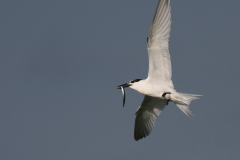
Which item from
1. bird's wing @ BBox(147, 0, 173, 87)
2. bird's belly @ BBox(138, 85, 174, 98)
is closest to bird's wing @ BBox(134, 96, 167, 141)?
bird's belly @ BBox(138, 85, 174, 98)

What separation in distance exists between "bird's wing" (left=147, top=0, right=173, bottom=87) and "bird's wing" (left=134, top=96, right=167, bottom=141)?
175 centimetres

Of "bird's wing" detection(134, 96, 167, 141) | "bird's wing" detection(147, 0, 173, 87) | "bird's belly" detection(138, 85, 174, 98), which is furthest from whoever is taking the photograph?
"bird's wing" detection(134, 96, 167, 141)

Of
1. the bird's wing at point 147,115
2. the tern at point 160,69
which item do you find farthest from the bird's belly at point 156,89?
the bird's wing at point 147,115

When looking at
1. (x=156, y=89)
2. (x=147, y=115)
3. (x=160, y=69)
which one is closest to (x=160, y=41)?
(x=160, y=69)

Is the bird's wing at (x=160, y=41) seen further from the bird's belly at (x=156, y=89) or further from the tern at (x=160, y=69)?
the bird's belly at (x=156, y=89)

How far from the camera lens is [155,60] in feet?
35.8

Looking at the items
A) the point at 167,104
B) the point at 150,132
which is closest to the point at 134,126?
the point at 150,132

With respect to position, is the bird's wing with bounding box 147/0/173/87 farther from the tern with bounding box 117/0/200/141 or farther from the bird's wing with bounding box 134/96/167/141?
the bird's wing with bounding box 134/96/167/141

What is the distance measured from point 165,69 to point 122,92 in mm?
1675

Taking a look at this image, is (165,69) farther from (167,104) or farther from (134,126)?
(134,126)

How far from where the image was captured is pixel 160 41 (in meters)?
10.8

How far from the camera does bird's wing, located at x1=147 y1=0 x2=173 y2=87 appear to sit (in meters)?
10.5

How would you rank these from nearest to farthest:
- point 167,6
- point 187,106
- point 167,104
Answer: point 167,6
point 187,106
point 167,104

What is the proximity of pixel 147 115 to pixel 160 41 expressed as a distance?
3329 millimetres
